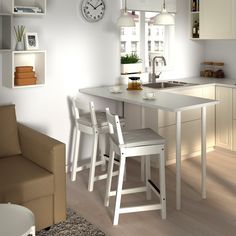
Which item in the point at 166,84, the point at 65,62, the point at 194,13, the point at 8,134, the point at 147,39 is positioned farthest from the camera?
the point at 194,13

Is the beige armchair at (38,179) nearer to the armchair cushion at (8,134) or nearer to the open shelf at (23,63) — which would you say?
the armchair cushion at (8,134)

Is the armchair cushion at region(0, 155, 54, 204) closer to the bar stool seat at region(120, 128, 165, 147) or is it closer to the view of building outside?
the bar stool seat at region(120, 128, 165, 147)

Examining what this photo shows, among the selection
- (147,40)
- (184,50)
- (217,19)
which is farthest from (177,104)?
(184,50)

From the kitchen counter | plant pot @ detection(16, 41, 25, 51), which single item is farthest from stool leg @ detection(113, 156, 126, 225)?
the kitchen counter

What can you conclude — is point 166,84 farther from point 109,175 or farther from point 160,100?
point 109,175

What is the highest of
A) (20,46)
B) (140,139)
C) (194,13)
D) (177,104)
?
(194,13)

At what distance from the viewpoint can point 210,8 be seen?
489 cm

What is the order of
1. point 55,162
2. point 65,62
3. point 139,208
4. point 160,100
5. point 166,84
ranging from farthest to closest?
point 166,84 < point 65,62 < point 160,100 < point 139,208 < point 55,162

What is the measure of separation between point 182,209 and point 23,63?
198 cm

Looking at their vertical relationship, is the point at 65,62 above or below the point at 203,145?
above

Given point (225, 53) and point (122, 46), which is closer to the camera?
point (122, 46)

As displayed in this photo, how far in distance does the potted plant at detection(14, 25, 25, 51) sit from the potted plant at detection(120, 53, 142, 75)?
1.35 m

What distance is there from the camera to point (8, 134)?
3.41 meters

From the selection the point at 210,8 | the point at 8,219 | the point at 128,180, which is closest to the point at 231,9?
the point at 210,8
